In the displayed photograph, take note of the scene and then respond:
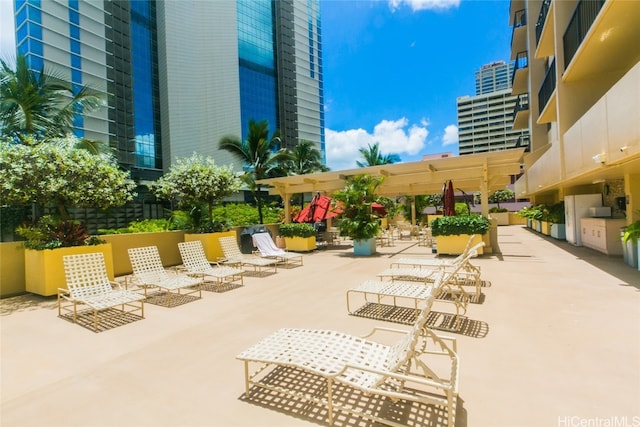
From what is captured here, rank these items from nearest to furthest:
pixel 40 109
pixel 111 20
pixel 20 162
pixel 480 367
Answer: pixel 480 367
pixel 20 162
pixel 40 109
pixel 111 20

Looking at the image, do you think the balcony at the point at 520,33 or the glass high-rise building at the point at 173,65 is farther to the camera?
the glass high-rise building at the point at 173,65

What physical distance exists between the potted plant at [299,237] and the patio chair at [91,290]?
800 cm

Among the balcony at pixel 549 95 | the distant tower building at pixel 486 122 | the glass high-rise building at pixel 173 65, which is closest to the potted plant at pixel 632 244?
the balcony at pixel 549 95

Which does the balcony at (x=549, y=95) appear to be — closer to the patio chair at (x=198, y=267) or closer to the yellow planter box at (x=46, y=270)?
the patio chair at (x=198, y=267)

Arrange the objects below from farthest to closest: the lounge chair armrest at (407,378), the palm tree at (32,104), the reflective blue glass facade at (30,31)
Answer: the reflective blue glass facade at (30,31) → the palm tree at (32,104) → the lounge chair armrest at (407,378)

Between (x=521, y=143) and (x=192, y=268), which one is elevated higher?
(x=521, y=143)

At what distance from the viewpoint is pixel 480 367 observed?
3.24 metres

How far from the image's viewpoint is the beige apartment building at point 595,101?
21.1 feet

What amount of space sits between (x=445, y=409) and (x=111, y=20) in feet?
145

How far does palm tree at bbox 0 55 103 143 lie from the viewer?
31.7ft

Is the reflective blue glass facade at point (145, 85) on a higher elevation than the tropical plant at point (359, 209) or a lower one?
higher

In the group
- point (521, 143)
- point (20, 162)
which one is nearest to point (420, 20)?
point (521, 143)

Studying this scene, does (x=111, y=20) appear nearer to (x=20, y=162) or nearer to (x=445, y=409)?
(x=20, y=162)

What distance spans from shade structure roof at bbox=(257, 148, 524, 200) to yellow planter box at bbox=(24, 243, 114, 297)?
9.46m
